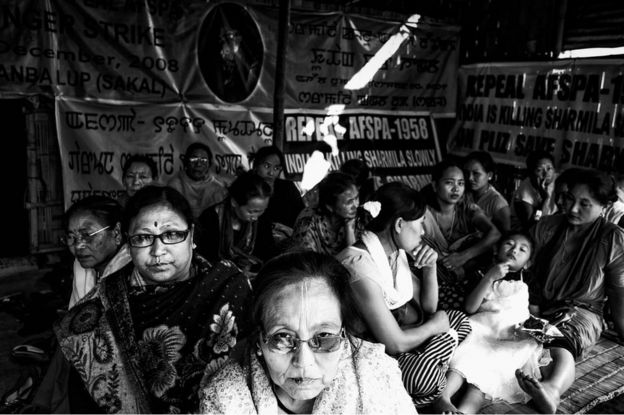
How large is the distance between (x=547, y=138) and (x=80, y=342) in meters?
6.73

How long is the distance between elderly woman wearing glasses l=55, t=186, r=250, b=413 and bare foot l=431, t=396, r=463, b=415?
51.5 inches

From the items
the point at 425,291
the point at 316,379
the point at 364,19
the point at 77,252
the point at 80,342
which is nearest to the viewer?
the point at 316,379

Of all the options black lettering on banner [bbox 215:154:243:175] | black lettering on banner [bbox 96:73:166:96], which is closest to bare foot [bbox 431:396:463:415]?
black lettering on banner [bbox 215:154:243:175]

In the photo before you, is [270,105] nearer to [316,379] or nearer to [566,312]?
[566,312]

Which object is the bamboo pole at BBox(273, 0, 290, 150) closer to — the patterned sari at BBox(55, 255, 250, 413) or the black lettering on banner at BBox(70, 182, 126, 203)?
the black lettering on banner at BBox(70, 182, 126, 203)

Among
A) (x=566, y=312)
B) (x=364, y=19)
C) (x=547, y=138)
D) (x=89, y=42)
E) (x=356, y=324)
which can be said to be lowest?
(x=566, y=312)

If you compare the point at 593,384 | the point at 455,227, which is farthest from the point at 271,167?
the point at 593,384

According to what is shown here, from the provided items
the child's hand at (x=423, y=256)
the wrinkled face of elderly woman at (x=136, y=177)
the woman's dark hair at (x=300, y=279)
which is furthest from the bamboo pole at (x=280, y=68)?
the woman's dark hair at (x=300, y=279)

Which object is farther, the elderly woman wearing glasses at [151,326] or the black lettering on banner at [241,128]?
the black lettering on banner at [241,128]

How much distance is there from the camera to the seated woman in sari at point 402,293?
2.38m

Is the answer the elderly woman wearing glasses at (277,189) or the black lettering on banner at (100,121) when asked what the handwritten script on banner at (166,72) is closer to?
the black lettering on banner at (100,121)

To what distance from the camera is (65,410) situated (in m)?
1.97

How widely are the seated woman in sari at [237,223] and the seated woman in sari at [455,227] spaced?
150 cm

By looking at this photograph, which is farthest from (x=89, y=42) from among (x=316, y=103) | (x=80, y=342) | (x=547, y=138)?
(x=547, y=138)
